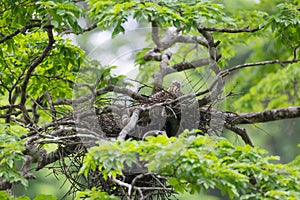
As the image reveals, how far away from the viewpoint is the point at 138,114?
3.95 meters

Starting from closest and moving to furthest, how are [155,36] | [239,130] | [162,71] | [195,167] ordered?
[195,167], [239,130], [162,71], [155,36]

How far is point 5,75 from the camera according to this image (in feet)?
18.2

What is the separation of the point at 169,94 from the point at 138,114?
1.32ft

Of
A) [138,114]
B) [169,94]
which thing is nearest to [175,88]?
[169,94]

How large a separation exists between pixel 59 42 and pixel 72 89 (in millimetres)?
464

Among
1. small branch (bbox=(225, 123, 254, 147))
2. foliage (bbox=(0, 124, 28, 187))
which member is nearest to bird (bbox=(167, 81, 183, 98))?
small branch (bbox=(225, 123, 254, 147))

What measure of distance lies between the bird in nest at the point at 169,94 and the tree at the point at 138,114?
0.01 meters

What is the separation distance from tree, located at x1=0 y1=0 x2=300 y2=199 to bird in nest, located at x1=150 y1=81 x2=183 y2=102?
1 cm

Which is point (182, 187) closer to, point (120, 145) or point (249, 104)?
point (120, 145)

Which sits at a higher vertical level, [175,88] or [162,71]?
[162,71]

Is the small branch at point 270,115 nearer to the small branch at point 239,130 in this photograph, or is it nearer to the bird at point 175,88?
the small branch at point 239,130

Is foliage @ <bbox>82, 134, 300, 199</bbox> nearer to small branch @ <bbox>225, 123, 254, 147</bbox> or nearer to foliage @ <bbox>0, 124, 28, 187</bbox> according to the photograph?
foliage @ <bbox>0, 124, 28, 187</bbox>

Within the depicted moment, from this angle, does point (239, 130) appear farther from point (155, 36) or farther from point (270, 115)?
point (155, 36)

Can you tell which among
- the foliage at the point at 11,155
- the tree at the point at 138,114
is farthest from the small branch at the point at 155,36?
the foliage at the point at 11,155
